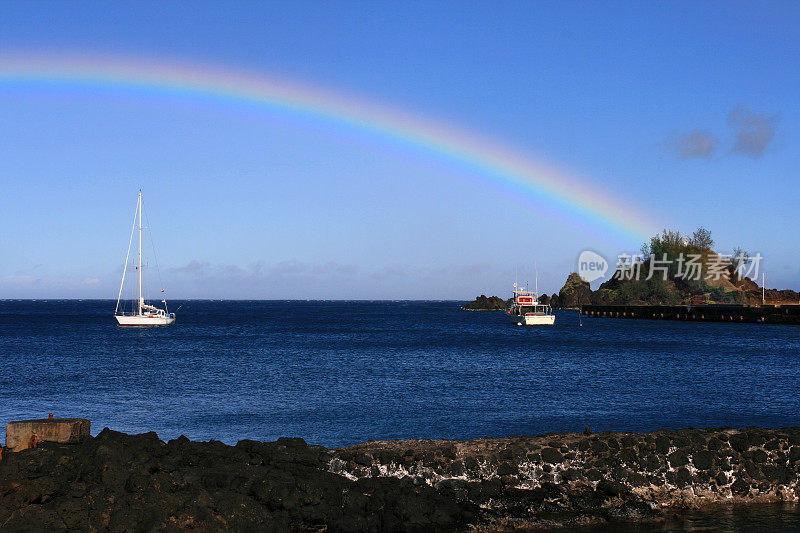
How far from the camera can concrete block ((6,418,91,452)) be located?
1538 centimetres

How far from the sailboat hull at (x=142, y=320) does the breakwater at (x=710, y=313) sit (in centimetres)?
10607

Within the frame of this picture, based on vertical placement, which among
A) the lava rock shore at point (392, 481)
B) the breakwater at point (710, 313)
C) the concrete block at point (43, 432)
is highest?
the breakwater at point (710, 313)

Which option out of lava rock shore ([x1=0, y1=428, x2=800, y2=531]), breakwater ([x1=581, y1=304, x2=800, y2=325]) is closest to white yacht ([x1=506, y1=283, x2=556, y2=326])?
breakwater ([x1=581, y1=304, x2=800, y2=325])

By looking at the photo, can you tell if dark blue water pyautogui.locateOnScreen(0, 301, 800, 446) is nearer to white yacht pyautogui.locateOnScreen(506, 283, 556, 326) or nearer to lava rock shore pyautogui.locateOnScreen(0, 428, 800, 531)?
lava rock shore pyautogui.locateOnScreen(0, 428, 800, 531)

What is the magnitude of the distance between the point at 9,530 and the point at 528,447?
10589 mm

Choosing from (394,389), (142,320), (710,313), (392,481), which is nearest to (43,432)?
(392,481)

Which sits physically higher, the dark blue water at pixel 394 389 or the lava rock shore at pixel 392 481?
the lava rock shore at pixel 392 481

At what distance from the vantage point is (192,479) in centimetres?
1423

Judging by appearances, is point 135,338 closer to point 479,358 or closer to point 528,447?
point 479,358

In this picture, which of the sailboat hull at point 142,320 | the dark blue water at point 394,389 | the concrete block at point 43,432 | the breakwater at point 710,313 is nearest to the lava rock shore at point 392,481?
the concrete block at point 43,432

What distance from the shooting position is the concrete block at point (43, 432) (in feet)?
50.4

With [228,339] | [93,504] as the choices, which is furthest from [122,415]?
[228,339]

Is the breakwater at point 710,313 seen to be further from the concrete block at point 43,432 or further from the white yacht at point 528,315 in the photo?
the concrete block at point 43,432

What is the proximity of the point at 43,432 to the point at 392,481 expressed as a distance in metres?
7.81
